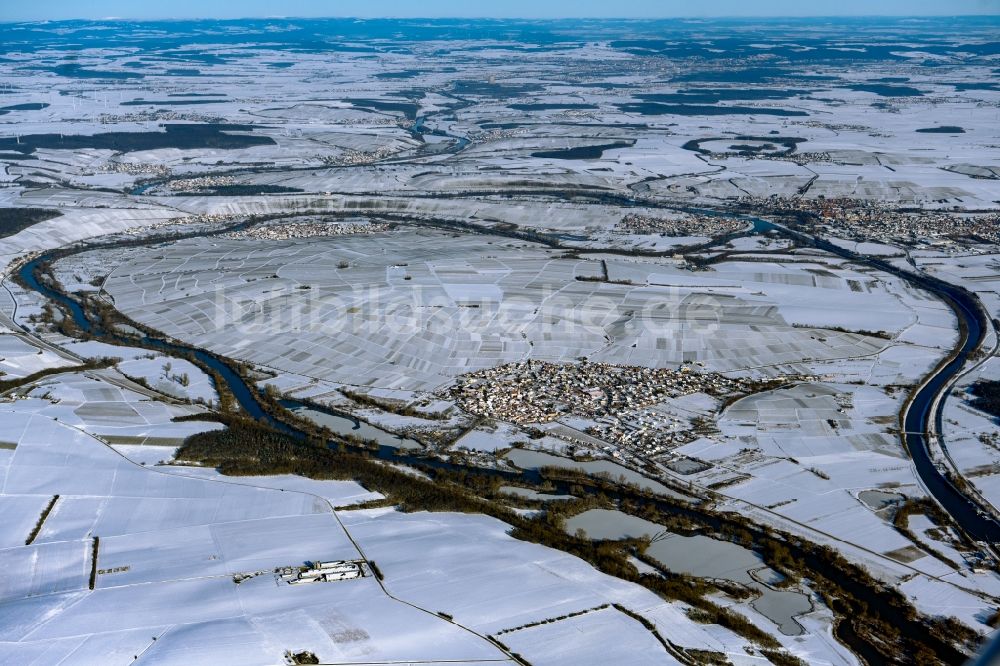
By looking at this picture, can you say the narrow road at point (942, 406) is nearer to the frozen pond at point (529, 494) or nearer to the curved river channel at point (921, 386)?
the curved river channel at point (921, 386)

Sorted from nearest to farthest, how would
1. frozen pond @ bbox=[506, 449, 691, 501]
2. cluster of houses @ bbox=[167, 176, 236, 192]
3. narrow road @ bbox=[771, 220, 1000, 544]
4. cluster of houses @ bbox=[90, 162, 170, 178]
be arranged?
narrow road @ bbox=[771, 220, 1000, 544] < frozen pond @ bbox=[506, 449, 691, 501] < cluster of houses @ bbox=[167, 176, 236, 192] < cluster of houses @ bbox=[90, 162, 170, 178]

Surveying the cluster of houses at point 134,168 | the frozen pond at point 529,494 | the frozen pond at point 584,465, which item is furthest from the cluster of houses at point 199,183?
the frozen pond at point 529,494

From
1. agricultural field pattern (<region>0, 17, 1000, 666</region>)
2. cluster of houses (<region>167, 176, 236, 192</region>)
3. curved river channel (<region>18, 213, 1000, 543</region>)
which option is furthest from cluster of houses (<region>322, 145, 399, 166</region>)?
curved river channel (<region>18, 213, 1000, 543</region>)

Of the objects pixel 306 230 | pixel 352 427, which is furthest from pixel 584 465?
pixel 306 230

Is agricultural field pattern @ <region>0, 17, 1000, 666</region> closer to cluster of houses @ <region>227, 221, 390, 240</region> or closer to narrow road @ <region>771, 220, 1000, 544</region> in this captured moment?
narrow road @ <region>771, 220, 1000, 544</region>

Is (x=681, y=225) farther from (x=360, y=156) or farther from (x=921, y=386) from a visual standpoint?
(x=360, y=156)

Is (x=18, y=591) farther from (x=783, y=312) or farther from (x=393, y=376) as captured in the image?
(x=783, y=312)
